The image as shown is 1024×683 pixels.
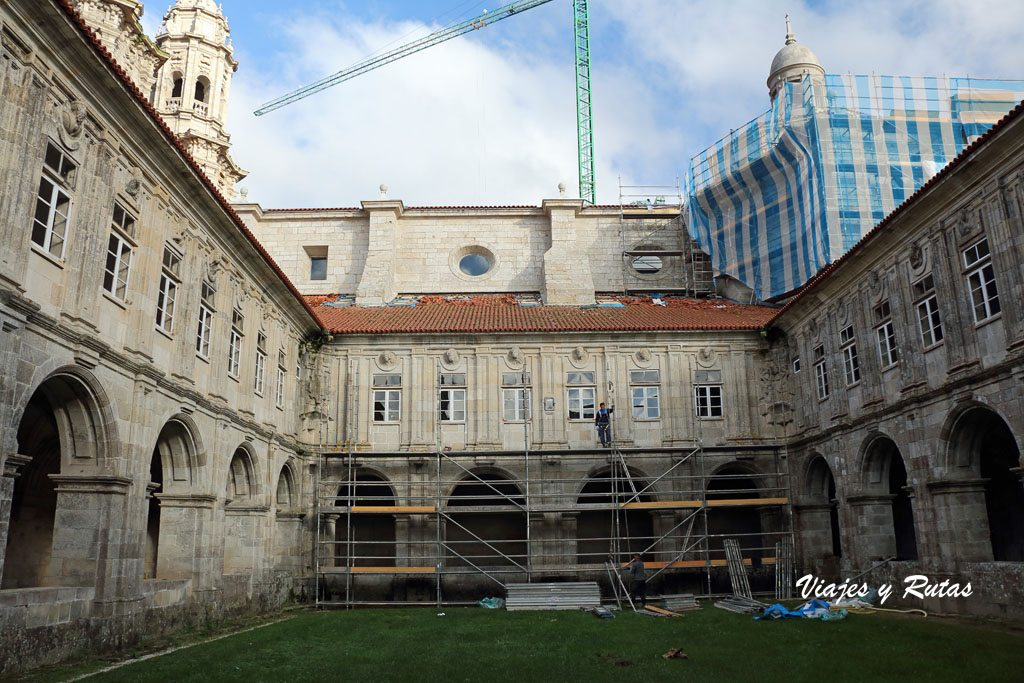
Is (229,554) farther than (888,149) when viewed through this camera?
No

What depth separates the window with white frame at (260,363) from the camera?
1958 cm

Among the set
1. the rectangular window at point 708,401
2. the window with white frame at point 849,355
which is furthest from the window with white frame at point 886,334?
the rectangular window at point 708,401

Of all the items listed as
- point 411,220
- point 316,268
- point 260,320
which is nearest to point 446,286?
point 411,220

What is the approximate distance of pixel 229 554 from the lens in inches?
707

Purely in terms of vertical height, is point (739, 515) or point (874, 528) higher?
point (739, 515)

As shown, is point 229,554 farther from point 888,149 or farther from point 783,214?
point 888,149

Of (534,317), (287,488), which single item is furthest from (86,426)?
(534,317)

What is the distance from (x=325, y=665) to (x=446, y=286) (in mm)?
19869

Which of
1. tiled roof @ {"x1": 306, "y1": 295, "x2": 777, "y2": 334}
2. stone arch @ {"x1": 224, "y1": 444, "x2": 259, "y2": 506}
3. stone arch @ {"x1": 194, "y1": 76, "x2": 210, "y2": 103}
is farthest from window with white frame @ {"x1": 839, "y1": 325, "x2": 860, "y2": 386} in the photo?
stone arch @ {"x1": 194, "y1": 76, "x2": 210, "y2": 103}

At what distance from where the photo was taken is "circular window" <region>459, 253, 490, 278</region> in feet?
100

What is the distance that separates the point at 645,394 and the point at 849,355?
624 cm

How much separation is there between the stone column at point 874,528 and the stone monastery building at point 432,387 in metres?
0.06

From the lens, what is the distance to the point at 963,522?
15.3m

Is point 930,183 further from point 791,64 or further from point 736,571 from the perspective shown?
point 791,64
